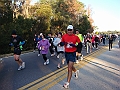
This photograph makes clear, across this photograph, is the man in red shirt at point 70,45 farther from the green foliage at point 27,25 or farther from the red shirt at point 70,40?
the green foliage at point 27,25

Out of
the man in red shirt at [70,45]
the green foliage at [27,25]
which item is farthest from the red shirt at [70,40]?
the green foliage at [27,25]

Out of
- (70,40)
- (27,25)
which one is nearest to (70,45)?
(70,40)

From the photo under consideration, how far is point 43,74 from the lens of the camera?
26.0ft

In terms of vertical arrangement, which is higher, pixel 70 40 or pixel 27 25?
pixel 27 25

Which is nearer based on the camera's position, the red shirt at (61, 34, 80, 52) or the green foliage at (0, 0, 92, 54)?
the red shirt at (61, 34, 80, 52)

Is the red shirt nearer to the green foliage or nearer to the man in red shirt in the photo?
the man in red shirt

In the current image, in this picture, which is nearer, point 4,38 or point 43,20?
point 4,38

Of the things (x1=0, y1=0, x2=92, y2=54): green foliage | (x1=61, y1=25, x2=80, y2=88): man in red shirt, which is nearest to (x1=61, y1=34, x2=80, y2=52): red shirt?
(x1=61, y1=25, x2=80, y2=88): man in red shirt

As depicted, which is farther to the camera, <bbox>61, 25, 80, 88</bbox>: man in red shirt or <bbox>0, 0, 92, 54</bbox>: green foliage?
<bbox>0, 0, 92, 54</bbox>: green foliage

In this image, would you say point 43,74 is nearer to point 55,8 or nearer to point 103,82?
point 103,82

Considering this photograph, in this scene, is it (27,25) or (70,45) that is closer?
(70,45)

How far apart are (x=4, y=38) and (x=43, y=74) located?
11013 mm

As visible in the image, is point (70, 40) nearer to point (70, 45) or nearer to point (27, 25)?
point (70, 45)

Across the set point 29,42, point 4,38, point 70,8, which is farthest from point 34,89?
point 70,8
